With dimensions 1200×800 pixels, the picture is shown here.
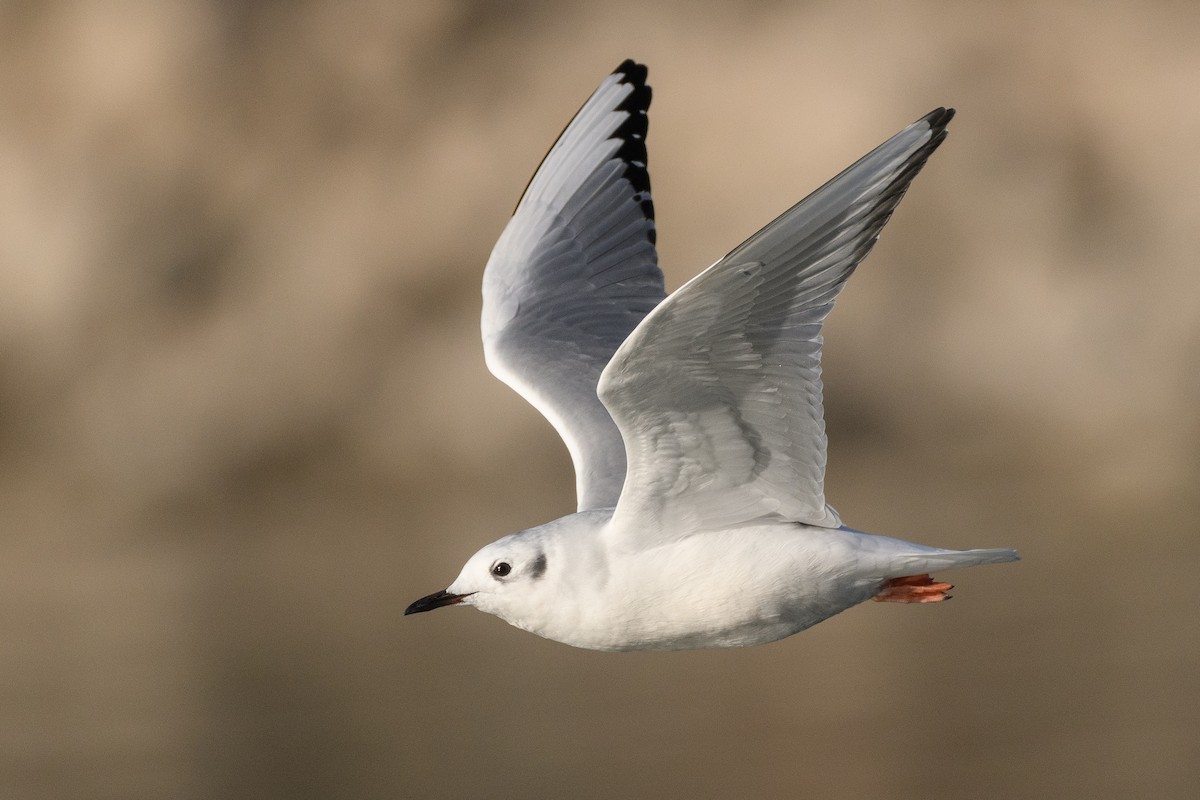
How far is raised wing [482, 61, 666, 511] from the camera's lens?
333cm

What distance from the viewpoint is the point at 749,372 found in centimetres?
236

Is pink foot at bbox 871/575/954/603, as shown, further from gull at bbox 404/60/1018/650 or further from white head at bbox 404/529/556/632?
white head at bbox 404/529/556/632

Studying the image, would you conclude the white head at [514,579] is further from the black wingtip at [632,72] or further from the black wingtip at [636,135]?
the black wingtip at [632,72]

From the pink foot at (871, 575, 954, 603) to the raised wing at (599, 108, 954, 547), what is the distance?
23 centimetres

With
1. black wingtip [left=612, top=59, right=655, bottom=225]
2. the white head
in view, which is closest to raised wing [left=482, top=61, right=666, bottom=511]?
black wingtip [left=612, top=59, right=655, bottom=225]

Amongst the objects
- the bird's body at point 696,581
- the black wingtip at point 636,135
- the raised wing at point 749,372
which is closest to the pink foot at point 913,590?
the bird's body at point 696,581

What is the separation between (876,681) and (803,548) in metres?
2.80

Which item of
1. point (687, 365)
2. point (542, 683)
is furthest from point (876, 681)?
point (687, 365)

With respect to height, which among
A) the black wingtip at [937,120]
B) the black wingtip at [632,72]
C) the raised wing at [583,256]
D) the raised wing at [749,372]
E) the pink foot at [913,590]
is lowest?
the pink foot at [913,590]

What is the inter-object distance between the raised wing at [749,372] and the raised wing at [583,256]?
0.77m

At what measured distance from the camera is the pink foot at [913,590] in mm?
2734

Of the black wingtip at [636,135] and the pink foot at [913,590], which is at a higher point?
the black wingtip at [636,135]

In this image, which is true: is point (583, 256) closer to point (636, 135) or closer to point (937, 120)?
point (636, 135)

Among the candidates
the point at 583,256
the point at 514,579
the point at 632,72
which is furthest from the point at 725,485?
the point at 632,72
